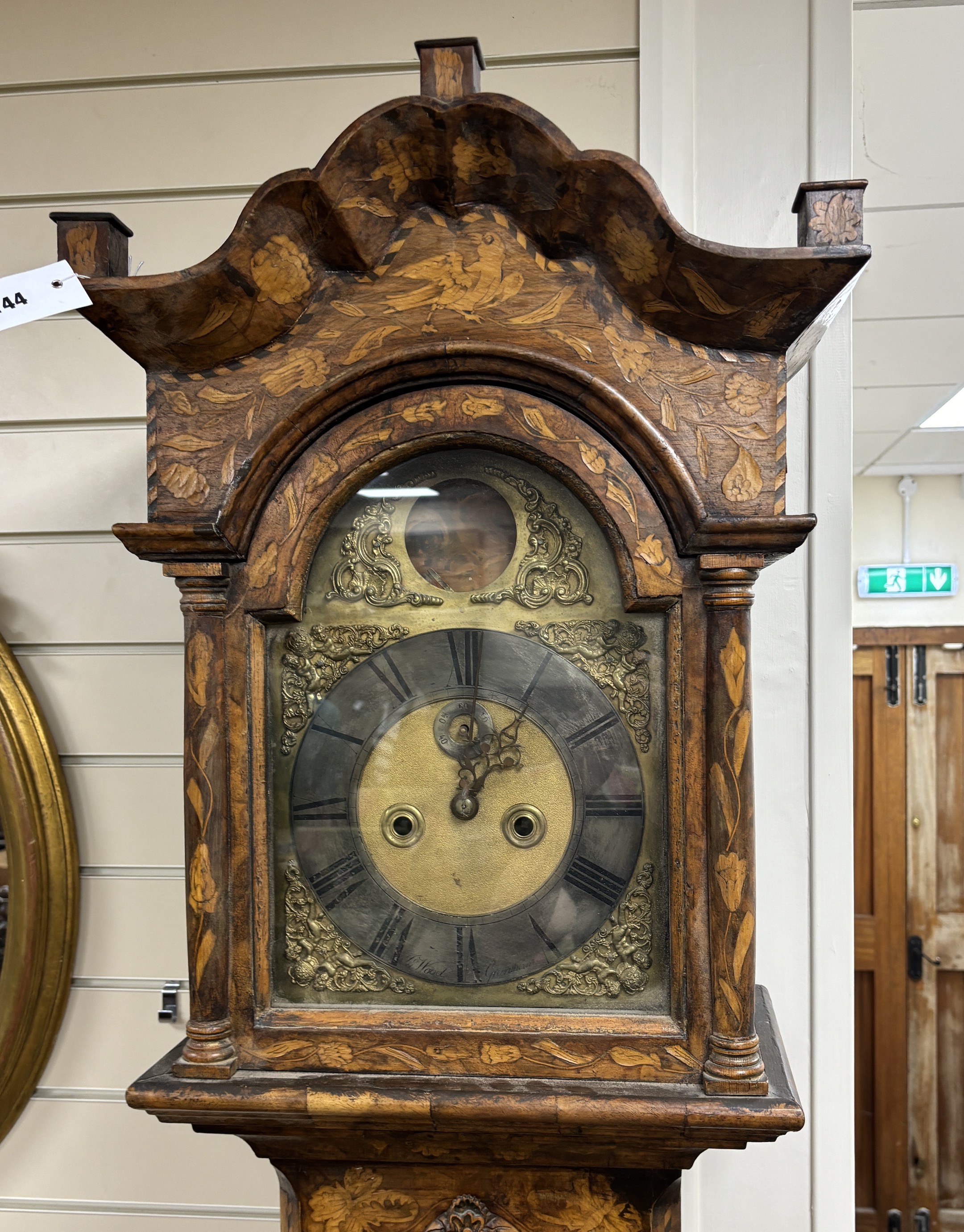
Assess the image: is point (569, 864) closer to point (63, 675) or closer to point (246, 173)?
point (63, 675)

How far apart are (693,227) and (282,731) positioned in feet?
2.85

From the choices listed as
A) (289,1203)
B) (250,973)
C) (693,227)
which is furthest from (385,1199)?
(693,227)

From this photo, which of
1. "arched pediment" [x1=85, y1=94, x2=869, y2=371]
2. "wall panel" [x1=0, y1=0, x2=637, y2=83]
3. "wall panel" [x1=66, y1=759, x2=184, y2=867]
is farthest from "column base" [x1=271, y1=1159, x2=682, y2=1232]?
"wall panel" [x1=0, y1=0, x2=637, y2=83]

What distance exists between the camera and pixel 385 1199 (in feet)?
3.24

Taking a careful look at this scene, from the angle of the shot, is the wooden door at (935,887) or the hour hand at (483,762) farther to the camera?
the wooden door at (935,887)

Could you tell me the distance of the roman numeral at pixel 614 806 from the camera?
0.93m

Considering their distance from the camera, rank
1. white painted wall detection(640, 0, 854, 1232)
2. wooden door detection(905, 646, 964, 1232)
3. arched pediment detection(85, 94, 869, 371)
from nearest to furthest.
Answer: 1. arched pediment detection(85, 94, 869, 371)
2. white painted wall detection(640, 0, 854, 1232)
3. wooden door detection(905, 646, 964, 1232)

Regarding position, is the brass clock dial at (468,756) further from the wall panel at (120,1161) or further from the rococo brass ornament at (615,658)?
the wall panel at (120,1161)

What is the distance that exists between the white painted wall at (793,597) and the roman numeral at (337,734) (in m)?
0.60

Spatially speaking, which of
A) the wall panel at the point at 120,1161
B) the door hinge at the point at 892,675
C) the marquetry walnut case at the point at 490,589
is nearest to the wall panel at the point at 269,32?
the marquetry walnut case at the point at 490,589

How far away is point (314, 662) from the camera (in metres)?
0.96

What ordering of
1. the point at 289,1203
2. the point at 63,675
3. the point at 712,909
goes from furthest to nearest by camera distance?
the point at 63,675, the point at 289,1203, the point at 712,909

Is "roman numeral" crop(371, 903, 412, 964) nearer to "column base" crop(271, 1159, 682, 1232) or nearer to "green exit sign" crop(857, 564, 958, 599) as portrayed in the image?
"column base" crop(271, 1159, 682, 1232)

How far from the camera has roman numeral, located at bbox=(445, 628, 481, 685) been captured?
3.10 feet
